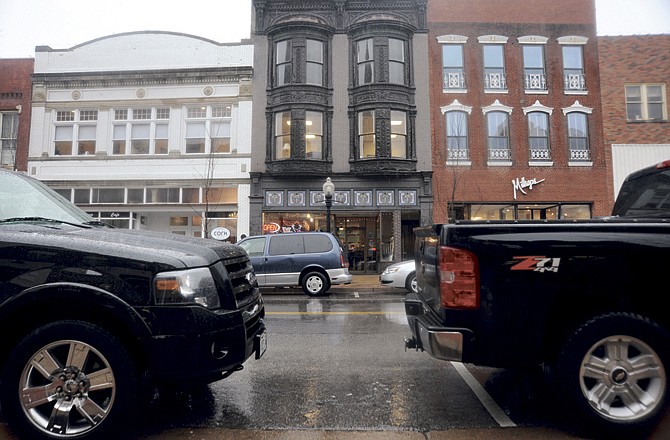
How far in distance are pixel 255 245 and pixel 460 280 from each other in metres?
9.94

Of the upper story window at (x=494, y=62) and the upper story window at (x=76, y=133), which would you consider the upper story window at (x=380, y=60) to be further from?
the upper story window at (x=76, y=133)

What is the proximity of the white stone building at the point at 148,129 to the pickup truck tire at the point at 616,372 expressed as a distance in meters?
17.9

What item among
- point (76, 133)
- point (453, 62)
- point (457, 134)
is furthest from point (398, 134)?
point (76, 133)

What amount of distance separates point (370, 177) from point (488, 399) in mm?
16178

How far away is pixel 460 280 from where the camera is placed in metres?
3.15

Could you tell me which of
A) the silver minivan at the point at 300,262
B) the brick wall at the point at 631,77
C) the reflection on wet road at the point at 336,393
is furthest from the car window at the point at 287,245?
the brick wall at the point at 631,77

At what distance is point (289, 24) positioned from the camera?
20.0 meters

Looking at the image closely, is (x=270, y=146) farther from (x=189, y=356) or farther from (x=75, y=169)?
(x=189, y=356)

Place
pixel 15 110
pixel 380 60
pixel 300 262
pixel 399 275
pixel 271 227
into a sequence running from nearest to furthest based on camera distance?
1. pixel 399 275
2. pixel 300 262
3. pixel 271 227
4. pixel 380 60
5. pixel 15 110

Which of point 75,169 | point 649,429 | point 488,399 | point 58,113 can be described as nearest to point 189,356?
point 488,399

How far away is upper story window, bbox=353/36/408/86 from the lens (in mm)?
19984

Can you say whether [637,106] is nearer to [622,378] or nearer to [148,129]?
[622,378]

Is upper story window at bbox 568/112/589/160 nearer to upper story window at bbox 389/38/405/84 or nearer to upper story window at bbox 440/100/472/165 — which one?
upper story window at bbox 440/100/472/165

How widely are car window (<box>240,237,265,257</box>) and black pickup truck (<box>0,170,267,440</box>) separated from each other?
9445 mm
